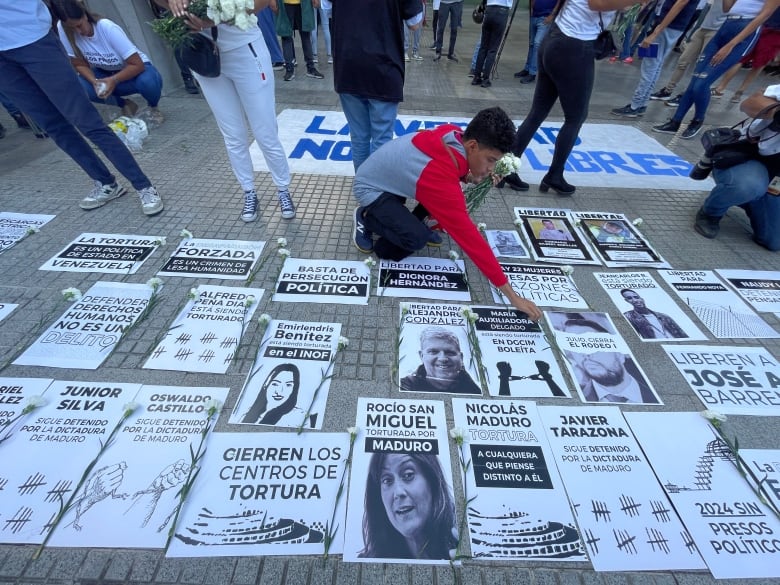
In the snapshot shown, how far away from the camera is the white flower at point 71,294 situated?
90.4 inches

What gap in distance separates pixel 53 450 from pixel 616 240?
12.6 ft

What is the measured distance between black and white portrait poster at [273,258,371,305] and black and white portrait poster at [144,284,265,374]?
7.8 inches

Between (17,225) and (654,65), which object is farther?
(654,65)

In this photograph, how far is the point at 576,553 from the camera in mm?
1452

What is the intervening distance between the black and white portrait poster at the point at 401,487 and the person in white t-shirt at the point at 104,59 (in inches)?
167

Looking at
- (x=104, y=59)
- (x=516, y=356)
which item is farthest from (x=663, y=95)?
(x=104, y=59)

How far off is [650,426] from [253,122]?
3.01 m

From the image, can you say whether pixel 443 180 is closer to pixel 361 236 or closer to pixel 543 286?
pixel 361 236

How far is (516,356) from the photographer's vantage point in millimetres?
2154

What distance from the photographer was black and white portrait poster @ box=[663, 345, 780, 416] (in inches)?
77.7

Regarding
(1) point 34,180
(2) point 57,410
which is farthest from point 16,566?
(1) point 34,180

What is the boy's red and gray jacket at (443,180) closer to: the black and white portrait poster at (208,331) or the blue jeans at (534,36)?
the black and white portrait poster at (208,331)

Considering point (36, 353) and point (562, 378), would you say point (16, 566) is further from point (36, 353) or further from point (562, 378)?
point (562, 378)

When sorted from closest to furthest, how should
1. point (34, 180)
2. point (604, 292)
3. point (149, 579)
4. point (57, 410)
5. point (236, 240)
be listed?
1. point (149, 579)
2. point (57, 410)
3. point (604, 292)
4. point (236, 240)
5. point (34, 180)
